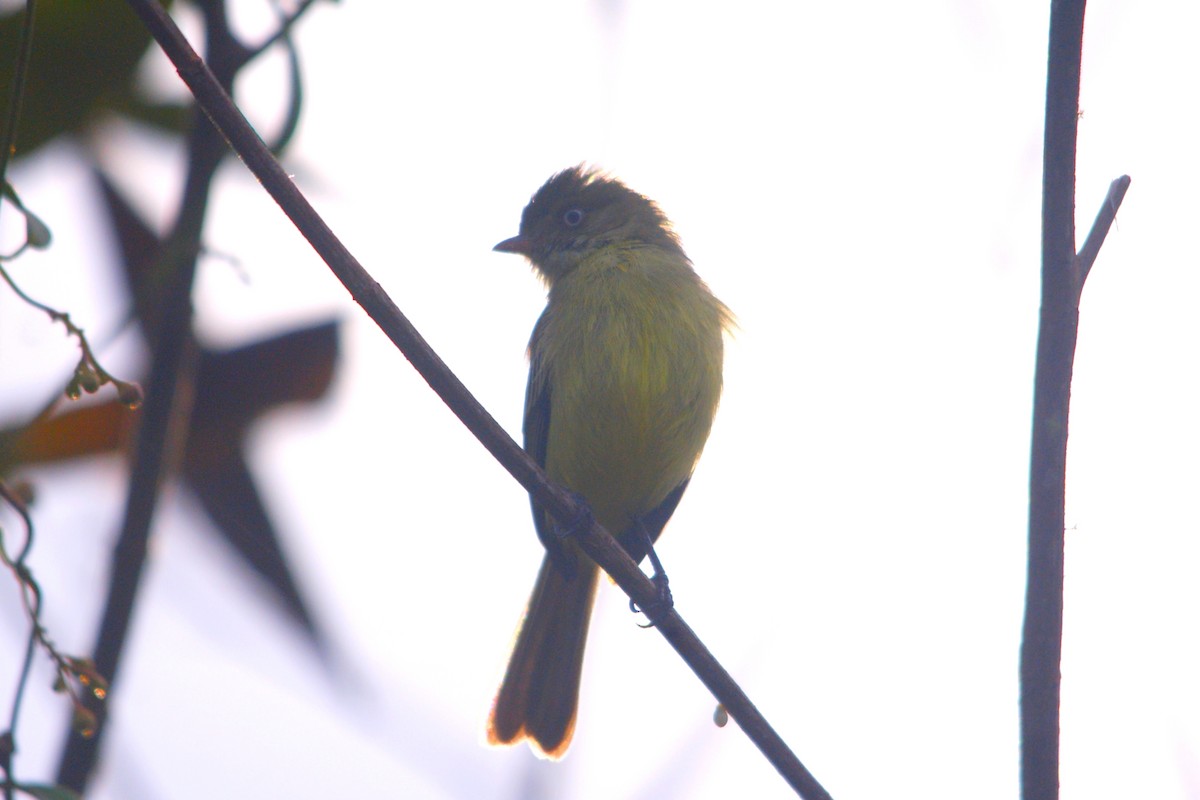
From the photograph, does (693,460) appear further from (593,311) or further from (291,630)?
(291,630)

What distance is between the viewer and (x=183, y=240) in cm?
294

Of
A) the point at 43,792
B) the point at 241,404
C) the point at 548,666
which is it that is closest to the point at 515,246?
the point at 548,666

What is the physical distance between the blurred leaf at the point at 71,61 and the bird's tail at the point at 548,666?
9.16ft

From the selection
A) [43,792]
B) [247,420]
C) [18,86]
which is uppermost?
[18,86]

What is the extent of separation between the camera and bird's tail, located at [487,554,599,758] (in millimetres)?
4965

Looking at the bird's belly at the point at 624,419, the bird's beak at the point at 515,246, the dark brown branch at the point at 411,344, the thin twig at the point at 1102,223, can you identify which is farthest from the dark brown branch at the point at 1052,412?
the bird's beak at the point at 515,246

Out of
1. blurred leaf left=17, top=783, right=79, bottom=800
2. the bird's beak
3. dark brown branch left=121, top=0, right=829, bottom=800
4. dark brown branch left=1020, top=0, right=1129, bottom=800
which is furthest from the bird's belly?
blurred leaf left=17, top=783, right=79, bottom=800

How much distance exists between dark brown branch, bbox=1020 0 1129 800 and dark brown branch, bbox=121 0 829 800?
38cm

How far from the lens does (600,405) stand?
454 centimetres

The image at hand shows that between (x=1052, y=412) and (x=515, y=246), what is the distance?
157 inches

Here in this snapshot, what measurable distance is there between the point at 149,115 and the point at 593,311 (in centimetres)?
175

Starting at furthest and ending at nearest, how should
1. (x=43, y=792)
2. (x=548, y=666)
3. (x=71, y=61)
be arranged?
(x=548, y=666) < (x=71, y=61) < (x=43, y=792)

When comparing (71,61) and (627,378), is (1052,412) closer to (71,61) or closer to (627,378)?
(71,61)

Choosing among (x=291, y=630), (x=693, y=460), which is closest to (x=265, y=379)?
(x=291, y=630)
